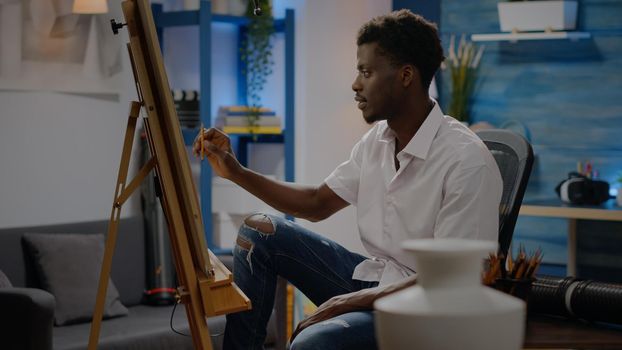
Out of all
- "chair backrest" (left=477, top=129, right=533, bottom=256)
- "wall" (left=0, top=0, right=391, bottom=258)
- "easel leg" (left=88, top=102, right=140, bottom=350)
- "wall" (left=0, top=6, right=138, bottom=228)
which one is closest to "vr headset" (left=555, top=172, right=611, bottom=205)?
"wall" (left=0, top=0, right=391, bottom=258)

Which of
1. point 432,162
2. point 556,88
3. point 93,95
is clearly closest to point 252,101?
point 93,95

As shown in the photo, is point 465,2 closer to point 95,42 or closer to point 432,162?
point 95,42

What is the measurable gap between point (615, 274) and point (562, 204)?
639 millimetres

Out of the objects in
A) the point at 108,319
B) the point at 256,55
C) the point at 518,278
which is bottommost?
the point at 108,319

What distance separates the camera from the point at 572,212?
4.81 meters

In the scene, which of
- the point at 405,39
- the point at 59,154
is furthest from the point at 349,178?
the point at 59,154

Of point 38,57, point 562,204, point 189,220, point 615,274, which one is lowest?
point 615,274

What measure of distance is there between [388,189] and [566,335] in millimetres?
621

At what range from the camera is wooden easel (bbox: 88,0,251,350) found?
2.34 meters

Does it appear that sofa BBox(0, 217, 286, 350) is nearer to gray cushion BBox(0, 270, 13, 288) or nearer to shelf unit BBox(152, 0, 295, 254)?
gray cushion BBox(0, 270, 13, 288)

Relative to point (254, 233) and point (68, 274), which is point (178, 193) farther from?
point (68, 274)

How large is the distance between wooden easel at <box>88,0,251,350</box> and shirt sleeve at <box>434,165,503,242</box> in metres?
0.54

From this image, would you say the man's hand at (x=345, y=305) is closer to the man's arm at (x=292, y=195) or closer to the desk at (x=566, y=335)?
the desk at (x=566, y=335)

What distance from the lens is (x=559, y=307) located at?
2.55m
